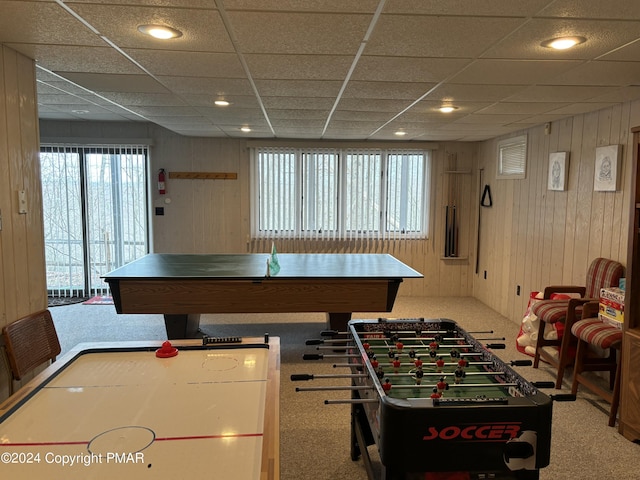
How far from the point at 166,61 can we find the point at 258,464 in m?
2.18

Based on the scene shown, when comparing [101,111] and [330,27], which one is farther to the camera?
[101,111]

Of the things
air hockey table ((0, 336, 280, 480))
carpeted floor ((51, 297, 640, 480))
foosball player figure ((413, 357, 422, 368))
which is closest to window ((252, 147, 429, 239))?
carpeted floor ((51, 297, 640, 480))

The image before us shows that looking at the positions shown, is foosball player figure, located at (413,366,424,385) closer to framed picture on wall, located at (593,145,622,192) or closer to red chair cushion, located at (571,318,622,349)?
red chair cushion, located at (571,318,622,349)

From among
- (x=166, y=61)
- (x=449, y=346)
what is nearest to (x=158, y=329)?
(x=166, y=61)

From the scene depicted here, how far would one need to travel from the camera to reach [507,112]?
3982mm

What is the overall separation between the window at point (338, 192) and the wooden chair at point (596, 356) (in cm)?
318

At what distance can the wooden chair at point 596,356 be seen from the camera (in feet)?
9.65

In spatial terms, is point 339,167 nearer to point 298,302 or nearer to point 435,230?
point 435,230

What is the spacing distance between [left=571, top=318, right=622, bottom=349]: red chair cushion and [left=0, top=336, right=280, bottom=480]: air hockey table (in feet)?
7.26

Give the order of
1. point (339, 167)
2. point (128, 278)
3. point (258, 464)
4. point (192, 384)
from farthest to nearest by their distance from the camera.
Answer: point (339, 167) < point (128, 278) < point (192, 384) < point (258, 464)

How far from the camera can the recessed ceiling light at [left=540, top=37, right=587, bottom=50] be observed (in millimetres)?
2076

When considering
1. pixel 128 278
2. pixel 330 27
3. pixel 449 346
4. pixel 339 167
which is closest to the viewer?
pixel 330 27

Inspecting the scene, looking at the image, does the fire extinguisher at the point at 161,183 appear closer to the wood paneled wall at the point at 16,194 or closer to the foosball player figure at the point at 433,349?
the wood paneled wall at the point at 16,194

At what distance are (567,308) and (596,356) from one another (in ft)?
1.71
